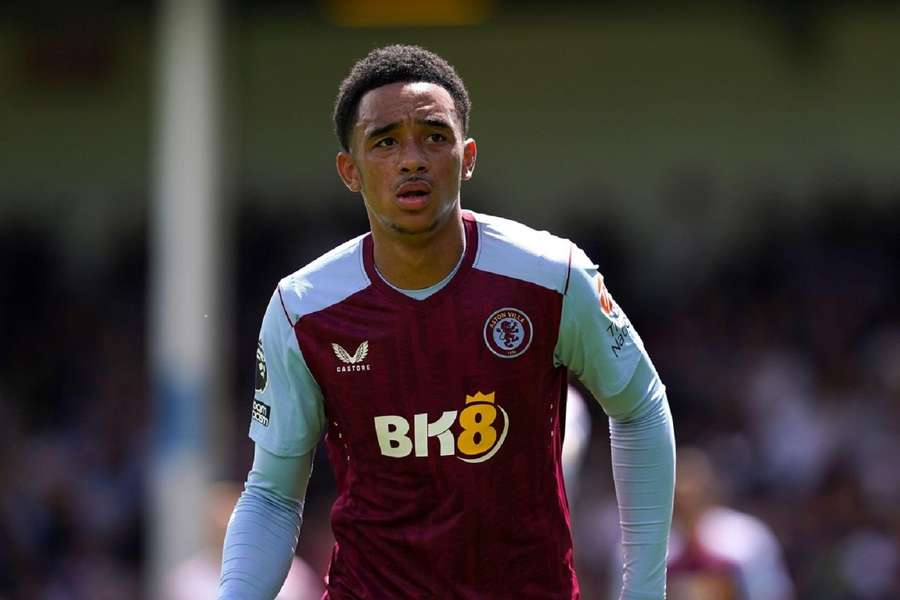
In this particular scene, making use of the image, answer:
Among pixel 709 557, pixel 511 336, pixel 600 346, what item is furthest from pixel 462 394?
pixel 709 557

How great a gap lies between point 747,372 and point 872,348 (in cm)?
85

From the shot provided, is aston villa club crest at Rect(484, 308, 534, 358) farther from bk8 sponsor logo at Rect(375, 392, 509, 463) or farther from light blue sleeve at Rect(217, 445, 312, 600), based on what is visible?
light blue sleeve at Rect(217, 445, 312, 600)

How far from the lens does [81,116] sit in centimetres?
1514

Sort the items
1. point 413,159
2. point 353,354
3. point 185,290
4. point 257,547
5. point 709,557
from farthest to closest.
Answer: point 185,290 → point 709,557 → point 257,547 → point 353,354 → point 413,159

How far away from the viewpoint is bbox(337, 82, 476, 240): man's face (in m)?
3.86

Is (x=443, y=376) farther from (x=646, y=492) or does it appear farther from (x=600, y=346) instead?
(x=646, y=492)

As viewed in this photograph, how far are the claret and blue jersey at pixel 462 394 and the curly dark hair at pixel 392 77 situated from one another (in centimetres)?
32

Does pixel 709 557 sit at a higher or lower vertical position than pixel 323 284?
lower

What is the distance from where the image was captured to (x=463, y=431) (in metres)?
3.90

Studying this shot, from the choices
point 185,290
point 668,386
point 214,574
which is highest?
point 185,290

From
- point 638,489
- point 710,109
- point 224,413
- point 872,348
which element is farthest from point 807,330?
point 638,489

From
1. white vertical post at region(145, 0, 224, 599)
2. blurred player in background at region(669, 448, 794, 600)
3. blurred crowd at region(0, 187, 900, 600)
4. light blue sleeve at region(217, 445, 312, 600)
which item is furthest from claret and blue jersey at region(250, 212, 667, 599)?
white vertical post at region(145, 0, 224, 599)

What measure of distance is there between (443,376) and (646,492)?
52cm

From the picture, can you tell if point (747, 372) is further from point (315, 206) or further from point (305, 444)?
point (305, 444)
